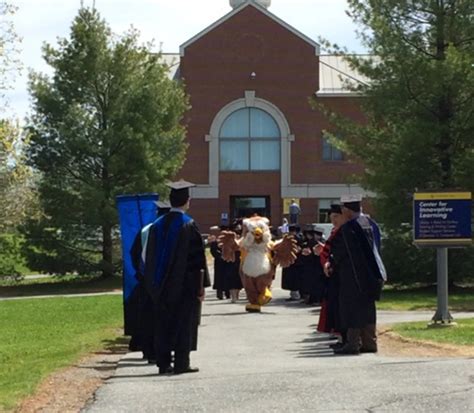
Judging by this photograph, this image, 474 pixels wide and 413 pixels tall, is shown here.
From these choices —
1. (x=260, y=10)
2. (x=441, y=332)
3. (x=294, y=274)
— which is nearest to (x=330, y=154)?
(x=260, y=10)

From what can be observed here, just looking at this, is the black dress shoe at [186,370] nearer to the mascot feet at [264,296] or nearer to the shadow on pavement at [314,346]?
the shadow on pavement at [314,346]

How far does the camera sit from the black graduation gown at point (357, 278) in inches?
468

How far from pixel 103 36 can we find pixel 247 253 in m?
16.7

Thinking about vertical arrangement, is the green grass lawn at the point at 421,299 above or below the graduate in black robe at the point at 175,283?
below

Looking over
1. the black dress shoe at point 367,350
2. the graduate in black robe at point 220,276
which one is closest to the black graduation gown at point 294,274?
the graduate in black robe at point 220,276

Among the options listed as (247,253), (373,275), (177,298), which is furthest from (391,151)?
(177,298)

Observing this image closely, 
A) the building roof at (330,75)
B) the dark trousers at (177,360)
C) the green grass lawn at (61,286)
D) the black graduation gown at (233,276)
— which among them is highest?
the building roof at (330,75)

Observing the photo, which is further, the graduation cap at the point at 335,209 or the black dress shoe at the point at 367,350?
the graduation cap at the point at 335,209

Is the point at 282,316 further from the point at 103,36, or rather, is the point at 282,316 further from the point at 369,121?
the point at 103,36

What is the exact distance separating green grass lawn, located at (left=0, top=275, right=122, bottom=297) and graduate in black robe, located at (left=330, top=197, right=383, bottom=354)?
67.3 feet

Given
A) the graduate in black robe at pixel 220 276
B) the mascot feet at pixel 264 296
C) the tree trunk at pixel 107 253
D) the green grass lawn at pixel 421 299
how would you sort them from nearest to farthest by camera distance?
the mascot feet at pixel 264 296 < the green grass lawn at pixel 421 299 < the graduate in black robe at pixel 220 276 < the tree trunk at pixel 107 253

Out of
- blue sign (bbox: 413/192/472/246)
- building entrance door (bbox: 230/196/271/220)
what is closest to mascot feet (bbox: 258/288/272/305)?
blue sign (bbox: 413/192/472/246)

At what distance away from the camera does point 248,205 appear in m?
56.8

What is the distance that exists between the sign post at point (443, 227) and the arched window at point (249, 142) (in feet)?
127
